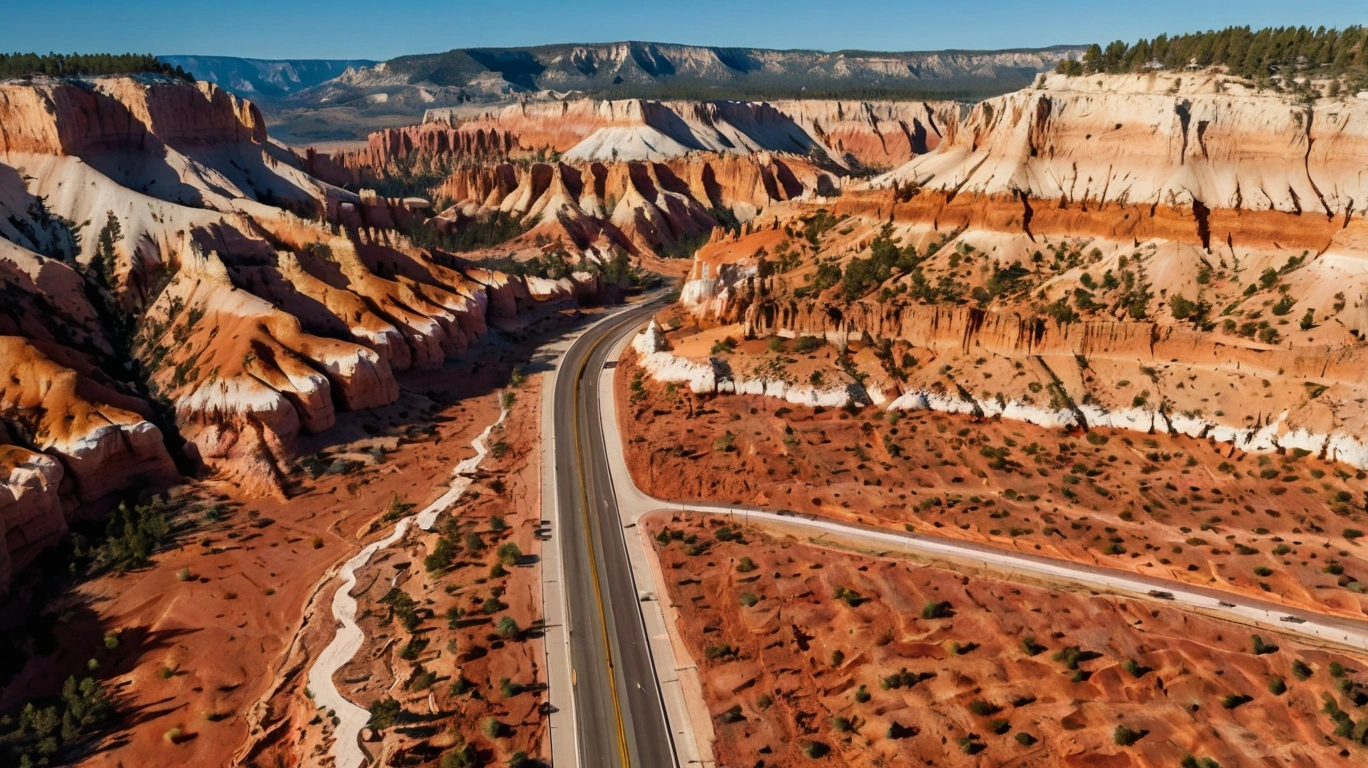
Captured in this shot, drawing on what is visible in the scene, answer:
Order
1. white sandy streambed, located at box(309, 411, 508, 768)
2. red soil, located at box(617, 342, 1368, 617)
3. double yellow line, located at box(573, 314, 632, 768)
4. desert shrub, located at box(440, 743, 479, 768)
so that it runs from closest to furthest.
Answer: desert shrub, located at box(440, 743, 479, 768), white sandy streambed, located at box(309, 411, 508, 768), double yellow line, located at box(573, 314, 632, 768), red soil, located at box(617, 342, 1368, 617)

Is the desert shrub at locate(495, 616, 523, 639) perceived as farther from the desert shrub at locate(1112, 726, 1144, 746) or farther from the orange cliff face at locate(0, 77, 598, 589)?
the desert shrub at locate(1112, 726, 1144, 746)

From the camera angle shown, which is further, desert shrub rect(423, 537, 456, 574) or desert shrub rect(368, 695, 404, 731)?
desert shrub rect(423, 537, 456, 574)

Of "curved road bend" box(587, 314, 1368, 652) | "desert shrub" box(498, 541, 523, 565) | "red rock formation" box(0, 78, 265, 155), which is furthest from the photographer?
"red rock formation" box(0, 78, 265, 155)

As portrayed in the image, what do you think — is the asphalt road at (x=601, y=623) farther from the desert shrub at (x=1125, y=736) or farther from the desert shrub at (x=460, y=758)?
the desert shrub at (x=1125, y=736)

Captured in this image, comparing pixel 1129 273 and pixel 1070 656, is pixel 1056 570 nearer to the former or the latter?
pixel 1070 656

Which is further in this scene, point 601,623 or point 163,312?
point 163,312

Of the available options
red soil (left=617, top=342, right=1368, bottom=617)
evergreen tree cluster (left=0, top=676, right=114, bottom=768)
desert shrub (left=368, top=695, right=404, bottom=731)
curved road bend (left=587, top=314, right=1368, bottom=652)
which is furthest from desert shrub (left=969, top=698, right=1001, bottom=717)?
evergreen tree cluster (left=0, top=676, right=114, bottom=768)

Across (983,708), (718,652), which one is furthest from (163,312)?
(983,708)
